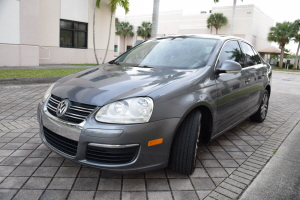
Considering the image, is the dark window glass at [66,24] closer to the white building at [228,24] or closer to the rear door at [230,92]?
the rear door at [230,92]

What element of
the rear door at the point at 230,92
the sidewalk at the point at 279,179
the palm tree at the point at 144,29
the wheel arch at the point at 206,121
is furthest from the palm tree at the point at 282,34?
the wheel arch at the point at 206,121

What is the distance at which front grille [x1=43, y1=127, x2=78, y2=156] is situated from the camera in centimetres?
240

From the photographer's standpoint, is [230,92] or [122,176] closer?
[122,176]

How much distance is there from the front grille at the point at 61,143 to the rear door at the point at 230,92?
1.67m

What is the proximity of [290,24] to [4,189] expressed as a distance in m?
39.0

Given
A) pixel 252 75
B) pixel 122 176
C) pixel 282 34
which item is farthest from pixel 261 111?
pixel 282 34

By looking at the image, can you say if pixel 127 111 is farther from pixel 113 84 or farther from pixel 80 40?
pixel 80 40

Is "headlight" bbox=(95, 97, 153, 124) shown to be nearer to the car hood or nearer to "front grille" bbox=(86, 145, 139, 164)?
the car hood

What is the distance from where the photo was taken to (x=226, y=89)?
3.19 meters

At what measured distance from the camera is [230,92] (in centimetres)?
328

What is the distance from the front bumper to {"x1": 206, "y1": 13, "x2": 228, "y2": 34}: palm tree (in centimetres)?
3881

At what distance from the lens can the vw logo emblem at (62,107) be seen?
2.42 metres

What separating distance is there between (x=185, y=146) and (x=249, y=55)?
2487 millimetres

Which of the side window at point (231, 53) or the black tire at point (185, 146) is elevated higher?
the side window at point (231, 53)
